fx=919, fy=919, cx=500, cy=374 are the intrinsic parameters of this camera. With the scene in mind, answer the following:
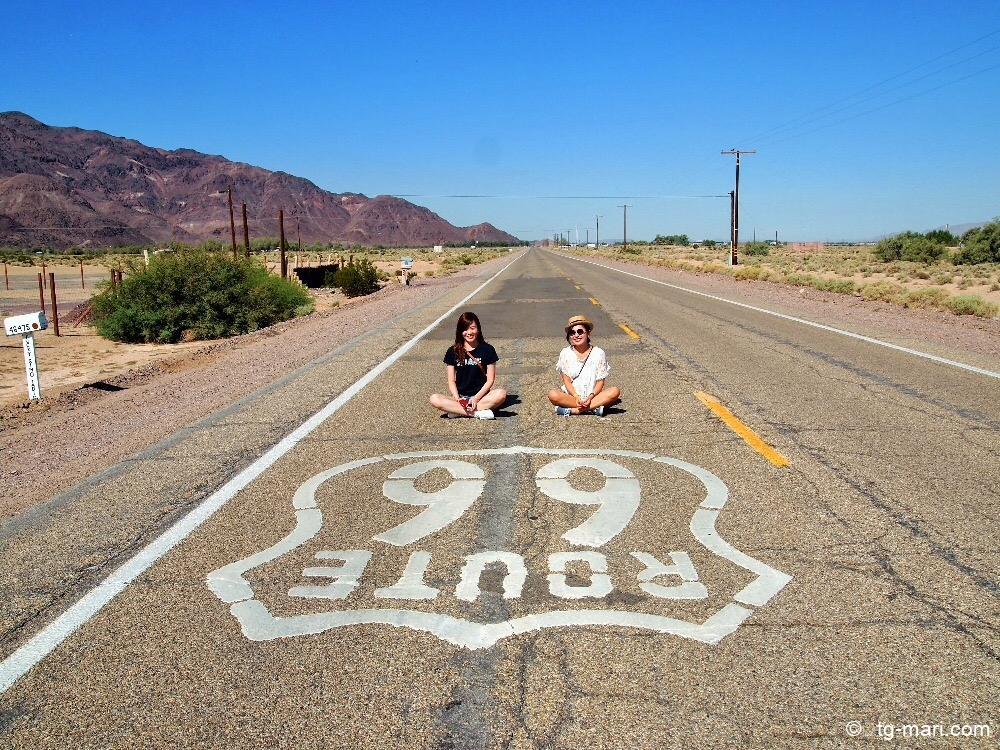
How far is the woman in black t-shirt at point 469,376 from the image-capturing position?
903cm

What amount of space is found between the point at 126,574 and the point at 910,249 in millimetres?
74286

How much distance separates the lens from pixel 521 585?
15.1 ft

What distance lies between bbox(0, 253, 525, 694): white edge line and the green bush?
16.9 m

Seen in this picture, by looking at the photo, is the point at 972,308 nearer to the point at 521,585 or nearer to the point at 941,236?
the point at 521,585

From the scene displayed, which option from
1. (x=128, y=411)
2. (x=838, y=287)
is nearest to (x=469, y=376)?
(x=128, y=411)

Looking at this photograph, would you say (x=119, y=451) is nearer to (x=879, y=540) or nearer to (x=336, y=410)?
(x=336, y=410)

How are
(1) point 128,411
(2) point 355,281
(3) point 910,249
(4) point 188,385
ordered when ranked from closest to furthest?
1. (1) point 128,411
2. (4) point 188,385
3. (2) point 355,281
4. (3) point 910,249

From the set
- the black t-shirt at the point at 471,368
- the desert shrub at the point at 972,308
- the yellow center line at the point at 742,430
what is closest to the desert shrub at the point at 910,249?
the desert shrub at the point at 972,308

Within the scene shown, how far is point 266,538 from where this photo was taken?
5.41 metres

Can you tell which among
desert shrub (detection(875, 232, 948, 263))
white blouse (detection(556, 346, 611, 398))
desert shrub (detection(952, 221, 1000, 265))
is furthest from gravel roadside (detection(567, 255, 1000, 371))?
desert shrub (detection(875, 232, 948, 263))

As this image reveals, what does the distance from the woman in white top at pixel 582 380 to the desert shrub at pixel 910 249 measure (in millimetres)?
63214

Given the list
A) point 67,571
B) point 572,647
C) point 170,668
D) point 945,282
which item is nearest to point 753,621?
point 572,647

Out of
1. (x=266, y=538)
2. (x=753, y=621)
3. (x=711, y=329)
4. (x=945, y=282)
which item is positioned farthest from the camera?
(x=945, y=282)

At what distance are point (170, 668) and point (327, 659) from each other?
2.12 ft
